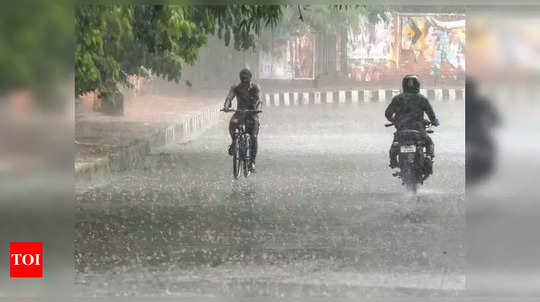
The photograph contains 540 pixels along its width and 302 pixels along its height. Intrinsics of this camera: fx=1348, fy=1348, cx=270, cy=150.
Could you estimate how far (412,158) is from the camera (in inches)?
460

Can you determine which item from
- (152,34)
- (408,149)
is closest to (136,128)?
(152,34)

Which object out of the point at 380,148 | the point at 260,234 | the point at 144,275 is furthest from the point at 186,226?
the point at 380,148

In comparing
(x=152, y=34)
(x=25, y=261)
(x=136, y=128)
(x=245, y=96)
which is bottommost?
(x=25, y=261)

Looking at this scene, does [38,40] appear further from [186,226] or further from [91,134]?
[91,134]

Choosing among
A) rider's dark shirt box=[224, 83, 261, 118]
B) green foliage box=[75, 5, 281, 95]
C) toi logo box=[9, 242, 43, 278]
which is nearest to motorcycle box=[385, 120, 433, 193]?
rider's dark shirt box=[224, 83, 261, 118]

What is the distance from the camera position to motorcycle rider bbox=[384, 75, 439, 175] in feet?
36.2

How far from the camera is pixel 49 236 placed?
30.5ft

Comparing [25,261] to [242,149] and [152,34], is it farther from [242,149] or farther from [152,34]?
[242,149]

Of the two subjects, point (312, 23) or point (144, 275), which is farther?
point (312, 23)

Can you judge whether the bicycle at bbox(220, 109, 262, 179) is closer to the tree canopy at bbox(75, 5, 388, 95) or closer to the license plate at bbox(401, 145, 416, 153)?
the tree canopy at bbox(75, 5, 388, 95)

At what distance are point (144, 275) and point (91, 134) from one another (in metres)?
4.38

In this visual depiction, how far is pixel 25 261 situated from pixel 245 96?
11.5 feet

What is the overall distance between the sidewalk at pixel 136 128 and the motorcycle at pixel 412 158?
1.69 m

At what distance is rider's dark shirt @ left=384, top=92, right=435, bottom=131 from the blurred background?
0.31 meters
